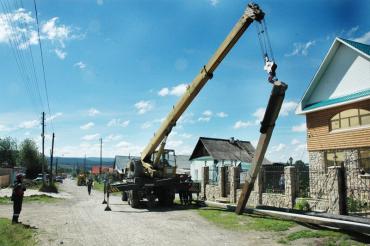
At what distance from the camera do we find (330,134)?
69.6 ft

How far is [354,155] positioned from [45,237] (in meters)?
15.3

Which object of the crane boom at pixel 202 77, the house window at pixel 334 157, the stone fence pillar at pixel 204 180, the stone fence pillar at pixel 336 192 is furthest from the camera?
the stone fence pillar at pixel 204 180

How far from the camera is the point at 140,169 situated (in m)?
20.7

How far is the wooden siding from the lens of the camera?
761 inches

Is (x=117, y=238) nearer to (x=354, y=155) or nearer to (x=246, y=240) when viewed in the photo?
(x=246, y=240)

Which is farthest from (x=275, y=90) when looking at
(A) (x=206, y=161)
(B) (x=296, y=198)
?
(A) (x=206, y=161)

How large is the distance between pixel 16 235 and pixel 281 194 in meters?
11.3

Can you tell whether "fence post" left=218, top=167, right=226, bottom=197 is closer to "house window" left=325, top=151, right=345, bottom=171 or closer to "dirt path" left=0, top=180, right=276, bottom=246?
"house window" left=325, top=151, right=345, bottom=171

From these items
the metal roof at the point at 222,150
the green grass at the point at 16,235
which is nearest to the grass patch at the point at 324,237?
the green grass at the point at 16,235

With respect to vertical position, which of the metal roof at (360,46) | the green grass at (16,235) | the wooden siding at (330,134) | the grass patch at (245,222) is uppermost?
the metal roof at (360,46)

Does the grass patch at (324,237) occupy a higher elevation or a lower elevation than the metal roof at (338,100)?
lower

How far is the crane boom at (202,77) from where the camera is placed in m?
14.8

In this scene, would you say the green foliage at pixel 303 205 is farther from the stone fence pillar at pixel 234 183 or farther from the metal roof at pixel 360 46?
the metal roof at pixel 360 46

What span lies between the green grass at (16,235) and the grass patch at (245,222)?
19.6 feet
